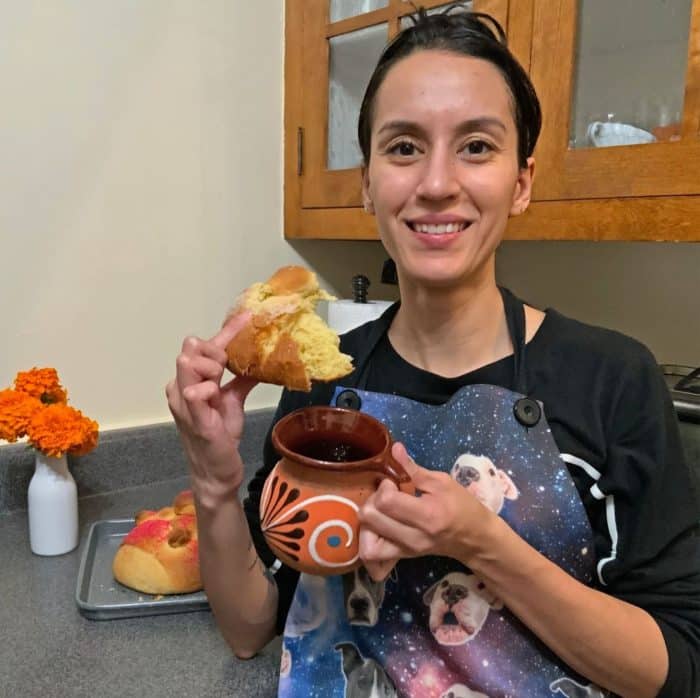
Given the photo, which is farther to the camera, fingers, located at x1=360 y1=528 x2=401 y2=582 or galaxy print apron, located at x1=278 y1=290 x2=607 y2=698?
galaxy print apron, located at x1=278 y1=290 x2=607 y2=698

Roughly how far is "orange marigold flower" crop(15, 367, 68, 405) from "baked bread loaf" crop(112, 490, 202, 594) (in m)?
0.29

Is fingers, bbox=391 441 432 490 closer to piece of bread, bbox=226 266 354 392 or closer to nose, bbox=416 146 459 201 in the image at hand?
piece of bread, bbox=226 266 354 392

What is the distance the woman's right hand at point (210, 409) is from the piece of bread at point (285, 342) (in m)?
0.02

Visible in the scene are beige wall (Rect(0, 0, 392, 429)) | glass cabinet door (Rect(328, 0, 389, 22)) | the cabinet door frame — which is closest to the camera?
the cabinet door frame

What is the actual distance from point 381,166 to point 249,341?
267 millimetres

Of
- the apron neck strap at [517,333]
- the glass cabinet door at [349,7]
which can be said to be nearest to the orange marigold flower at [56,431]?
the apron neck strap at [517,333]

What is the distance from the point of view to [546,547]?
0.68 m

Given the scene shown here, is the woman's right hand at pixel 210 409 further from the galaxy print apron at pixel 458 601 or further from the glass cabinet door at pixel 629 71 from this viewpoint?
the glass cabinet door at pixel 629 71

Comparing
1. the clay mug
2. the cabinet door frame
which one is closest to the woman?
the clay mug

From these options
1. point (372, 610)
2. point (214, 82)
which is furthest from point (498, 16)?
point (372, 610)

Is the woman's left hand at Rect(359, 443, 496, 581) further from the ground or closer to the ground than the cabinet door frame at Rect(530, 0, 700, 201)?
closer to the ground

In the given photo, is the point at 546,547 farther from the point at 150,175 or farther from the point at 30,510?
the point at 150,175

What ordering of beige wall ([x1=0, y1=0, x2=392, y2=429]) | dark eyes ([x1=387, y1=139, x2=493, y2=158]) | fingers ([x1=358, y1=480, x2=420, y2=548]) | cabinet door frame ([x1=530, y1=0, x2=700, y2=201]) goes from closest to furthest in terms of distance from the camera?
fingers ([x1=358, y1=480, x2=420, y2=548])
dark eyes ([x1=387, y1=139, x2=493, y2=158])
cabinet door frame ([x1=530, y1=0, x2=700, y2=201])
beige wall ([x1=0, y1=0, x2=392, y2=429])

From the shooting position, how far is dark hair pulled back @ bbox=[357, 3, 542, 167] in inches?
29.2
